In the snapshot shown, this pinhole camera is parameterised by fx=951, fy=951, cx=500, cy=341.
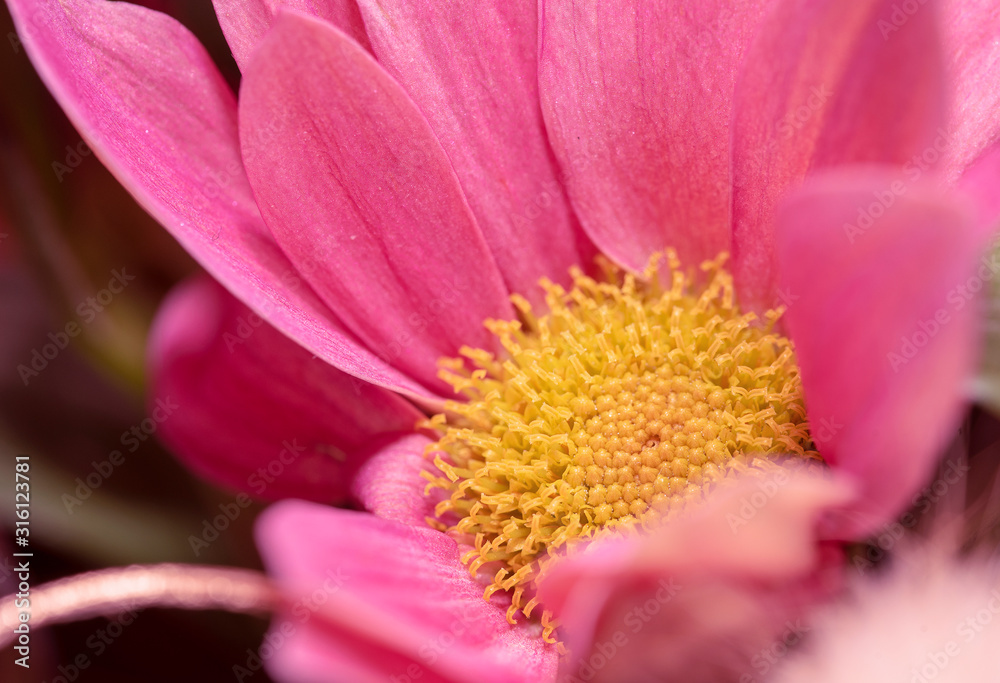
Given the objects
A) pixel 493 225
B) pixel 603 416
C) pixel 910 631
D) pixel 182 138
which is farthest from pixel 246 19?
pixel 910 631

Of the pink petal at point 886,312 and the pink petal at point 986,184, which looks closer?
the pink petal at point 886,312

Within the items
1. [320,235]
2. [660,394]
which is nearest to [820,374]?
[660,394]

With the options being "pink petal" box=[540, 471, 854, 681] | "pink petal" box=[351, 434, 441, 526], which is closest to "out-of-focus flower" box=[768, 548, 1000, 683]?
"pink petal" box=[540, 471, 854, 681]

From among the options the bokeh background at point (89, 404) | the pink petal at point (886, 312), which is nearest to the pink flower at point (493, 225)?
the pink petal at point (886, 312)

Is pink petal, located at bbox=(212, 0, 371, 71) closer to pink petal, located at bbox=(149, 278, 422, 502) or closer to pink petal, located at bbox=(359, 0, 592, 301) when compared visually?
pink petal, located at bbox=(359, 0, 592, 301)

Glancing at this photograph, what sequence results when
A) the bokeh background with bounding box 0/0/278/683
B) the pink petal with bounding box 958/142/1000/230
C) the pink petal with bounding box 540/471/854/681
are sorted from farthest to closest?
the bokeh background with bounding box 0/0/278/683, the pink petal with bounding box 958/142/1000/230, the pink petal with bounding box 540/471/854/681

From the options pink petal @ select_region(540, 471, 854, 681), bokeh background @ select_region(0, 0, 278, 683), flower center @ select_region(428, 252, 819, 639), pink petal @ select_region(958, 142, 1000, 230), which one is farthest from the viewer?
bokeh background @ select_region(0, 0, 278, 683)

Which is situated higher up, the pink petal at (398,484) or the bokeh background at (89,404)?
the pink petal at (398,484)

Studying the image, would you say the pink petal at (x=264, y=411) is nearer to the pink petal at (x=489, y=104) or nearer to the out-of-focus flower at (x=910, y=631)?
the pink petal at (x=489, y=104)
